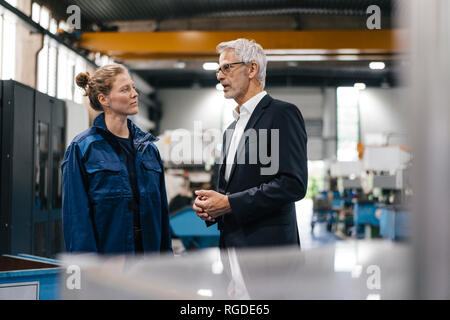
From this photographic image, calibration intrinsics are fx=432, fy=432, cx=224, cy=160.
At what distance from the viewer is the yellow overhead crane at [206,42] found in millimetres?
4164

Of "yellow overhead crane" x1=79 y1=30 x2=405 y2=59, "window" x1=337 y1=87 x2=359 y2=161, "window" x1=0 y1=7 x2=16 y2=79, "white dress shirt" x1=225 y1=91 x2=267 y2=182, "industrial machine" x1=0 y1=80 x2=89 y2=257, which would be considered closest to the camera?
"white dress shirt" x1=225 y1=91 x2=267 y2=182

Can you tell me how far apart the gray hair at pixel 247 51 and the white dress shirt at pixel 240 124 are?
0.08m

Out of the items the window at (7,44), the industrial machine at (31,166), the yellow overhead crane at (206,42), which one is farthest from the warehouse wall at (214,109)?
the industrial machine at (31,166)

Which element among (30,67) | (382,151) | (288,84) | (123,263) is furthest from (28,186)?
(288,84)

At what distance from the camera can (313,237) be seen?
7.77 m

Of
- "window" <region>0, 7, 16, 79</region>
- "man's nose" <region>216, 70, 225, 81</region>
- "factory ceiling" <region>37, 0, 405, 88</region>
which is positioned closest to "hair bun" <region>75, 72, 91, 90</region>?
"man's nose" <region>216, 70, 225, 81</region>

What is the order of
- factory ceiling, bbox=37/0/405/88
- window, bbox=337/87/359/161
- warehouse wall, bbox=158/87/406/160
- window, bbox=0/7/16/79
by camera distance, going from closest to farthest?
factory ceiling, bbox=37/0/405/88 < window, bbox=0/7/16/79 < warehouse wall, bbox=158/87/406/160 < window, bbox=337/87/359/161

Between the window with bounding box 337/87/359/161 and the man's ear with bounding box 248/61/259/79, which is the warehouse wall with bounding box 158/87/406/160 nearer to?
the window with bounding box 337/87/359/161

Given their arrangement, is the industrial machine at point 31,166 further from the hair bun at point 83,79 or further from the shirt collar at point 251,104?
the shirt collar at point 251,104

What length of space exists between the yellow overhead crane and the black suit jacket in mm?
2719

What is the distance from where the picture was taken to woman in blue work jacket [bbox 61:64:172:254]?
1.28 meters

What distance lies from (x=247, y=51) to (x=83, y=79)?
58cm

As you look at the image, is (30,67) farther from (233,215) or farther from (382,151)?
(382,151)

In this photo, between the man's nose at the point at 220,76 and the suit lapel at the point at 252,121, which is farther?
the man's nose at the point at 220,76
